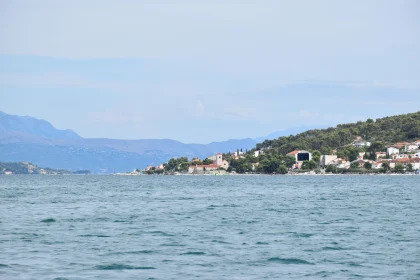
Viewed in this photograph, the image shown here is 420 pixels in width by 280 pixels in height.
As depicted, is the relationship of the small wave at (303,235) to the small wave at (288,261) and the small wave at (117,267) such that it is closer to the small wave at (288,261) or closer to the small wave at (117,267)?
the small wave at (288,261)

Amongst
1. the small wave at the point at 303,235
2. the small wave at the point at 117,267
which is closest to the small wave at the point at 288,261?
the small wave at the point at 117,267

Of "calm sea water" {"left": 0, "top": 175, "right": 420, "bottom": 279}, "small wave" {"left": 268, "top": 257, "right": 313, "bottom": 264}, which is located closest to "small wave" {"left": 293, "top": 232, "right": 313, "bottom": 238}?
"calm sea water" {"left": 0, "top": 175, "right": 420, "bottom": 279}

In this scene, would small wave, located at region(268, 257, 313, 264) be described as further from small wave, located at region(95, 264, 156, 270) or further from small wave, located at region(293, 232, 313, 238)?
small wave, located at region(293, 232, 313, 238)

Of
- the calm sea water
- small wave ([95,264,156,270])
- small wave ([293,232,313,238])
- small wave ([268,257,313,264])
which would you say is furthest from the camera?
small wave ([293,232,313,238])

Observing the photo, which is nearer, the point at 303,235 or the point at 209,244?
the point at 209,244

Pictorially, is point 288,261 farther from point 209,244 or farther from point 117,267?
point 117,267

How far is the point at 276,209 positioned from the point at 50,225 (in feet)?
64.7

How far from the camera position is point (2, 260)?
28594 millimetres

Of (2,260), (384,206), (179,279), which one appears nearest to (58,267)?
(2,260)

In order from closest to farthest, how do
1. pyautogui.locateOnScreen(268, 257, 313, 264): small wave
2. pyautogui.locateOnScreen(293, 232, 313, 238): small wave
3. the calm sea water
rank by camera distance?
the calm sea water → pyautogui.locateOnScreen(268, 257, 313, 264): small wave → pyautogui.locateOnScreen(293, 232, 313, 238): small wave

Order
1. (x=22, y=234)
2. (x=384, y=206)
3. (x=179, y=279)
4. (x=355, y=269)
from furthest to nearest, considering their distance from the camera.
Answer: (x=384, y=206)
(x=22, y=234)
(x=355, y=269)
(x=179, y=279)

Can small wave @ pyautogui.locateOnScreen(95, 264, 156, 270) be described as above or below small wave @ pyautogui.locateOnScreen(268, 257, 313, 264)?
below

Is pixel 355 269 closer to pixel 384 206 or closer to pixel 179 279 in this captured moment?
pixel 179 279

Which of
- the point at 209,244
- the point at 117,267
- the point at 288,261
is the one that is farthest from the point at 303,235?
the point at 117,267
